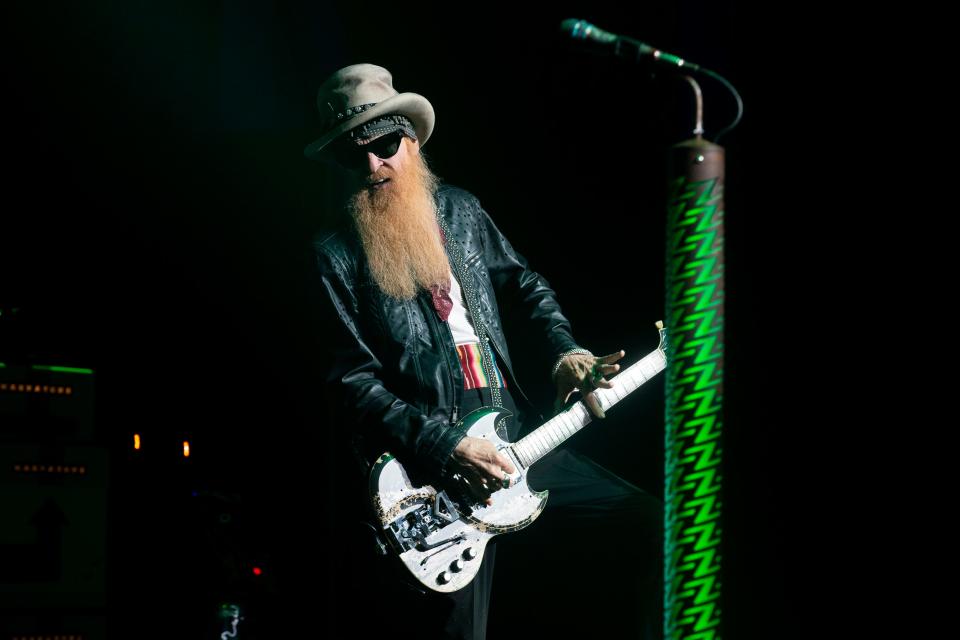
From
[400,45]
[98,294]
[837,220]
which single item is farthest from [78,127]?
[837,220]

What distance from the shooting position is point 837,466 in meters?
2.77

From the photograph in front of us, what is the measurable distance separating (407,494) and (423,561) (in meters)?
0.19

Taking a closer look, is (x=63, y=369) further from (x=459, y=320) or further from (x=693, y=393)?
(x=693, y=393)

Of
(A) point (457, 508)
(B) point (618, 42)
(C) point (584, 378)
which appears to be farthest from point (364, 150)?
(B) point (618, 42)

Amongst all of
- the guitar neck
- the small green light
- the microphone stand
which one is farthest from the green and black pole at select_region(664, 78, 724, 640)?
the small green light

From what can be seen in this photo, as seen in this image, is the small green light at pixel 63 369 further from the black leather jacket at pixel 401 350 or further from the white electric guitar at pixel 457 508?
the white electric guitar at pixel 457 508

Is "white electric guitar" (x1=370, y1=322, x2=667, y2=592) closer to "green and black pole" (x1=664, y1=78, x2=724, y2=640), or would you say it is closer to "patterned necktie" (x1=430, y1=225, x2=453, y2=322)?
"patterned necktie" (x1=430, y1=225, x2=453, y2=322)

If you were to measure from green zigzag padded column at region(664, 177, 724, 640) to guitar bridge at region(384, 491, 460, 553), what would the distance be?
4.76 ft

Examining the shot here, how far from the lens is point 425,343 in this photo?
2.91 metres

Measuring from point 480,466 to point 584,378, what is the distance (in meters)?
0.41

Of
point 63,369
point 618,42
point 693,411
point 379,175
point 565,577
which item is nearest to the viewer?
point 693,411

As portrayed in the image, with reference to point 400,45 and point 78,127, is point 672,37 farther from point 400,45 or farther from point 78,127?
point 78,127

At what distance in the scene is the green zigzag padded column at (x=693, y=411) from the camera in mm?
1317

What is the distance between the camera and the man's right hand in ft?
8.96
